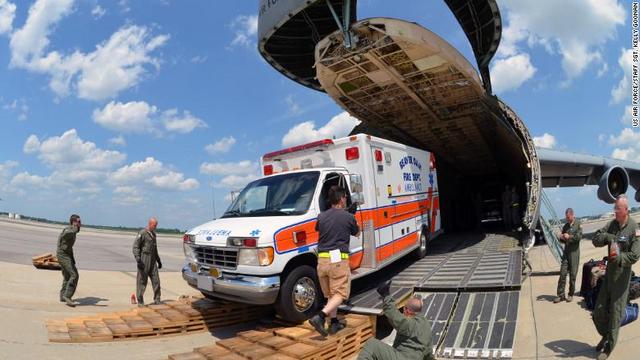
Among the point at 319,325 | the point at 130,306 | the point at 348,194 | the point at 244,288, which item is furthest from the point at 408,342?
the point at 130,306

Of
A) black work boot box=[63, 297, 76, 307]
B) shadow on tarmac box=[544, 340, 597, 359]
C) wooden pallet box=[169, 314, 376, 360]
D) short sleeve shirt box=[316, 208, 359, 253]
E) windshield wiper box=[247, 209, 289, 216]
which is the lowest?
shadow on tarmac box=[544, 340, 597, 359]

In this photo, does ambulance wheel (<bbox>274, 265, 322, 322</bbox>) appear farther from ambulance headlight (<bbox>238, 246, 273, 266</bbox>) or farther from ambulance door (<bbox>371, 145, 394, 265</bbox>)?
ambulance door (<bbox>371, 145, 394, 265</bbox>)

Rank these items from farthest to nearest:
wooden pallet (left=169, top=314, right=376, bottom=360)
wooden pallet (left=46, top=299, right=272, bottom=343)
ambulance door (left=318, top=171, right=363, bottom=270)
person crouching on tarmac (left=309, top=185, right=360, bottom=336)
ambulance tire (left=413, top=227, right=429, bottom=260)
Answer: ambulance tire (left=413, top=227, right=429, bottom=260) → ambulance door (left=318, top=171, right=363, bottom=270) → wooden pallet (left=46, top=299, right=272, bottom=343) → person crouching on tarmac (left=309, top=185, right=360, bottom=336) → wooden pallet (left=169, top=314, right=376, bottom=360)

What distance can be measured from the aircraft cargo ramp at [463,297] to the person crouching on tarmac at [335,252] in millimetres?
756

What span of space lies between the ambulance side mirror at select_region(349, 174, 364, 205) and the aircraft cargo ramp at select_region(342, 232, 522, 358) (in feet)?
5.52

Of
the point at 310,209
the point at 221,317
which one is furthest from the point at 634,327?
the point at 221,317

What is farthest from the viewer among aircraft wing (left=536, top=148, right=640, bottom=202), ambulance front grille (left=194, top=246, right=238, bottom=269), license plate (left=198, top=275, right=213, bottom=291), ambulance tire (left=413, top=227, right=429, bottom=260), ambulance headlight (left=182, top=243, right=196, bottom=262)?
aircraft wing (left=536, top=148, right=640, bottom=202)

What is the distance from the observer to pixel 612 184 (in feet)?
50.6

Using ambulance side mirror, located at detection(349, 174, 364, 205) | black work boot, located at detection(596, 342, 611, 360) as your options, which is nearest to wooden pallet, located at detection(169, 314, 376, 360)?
ambulance side mirror, located at detection(349, 174, 364, 205)

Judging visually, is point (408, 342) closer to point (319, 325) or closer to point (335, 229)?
point (319, 325)

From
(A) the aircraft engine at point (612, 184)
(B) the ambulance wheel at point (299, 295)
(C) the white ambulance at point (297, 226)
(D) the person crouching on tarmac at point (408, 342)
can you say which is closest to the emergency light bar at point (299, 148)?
(C) the white ambulance at point (297, 226)

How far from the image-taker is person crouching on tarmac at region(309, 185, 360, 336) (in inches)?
223

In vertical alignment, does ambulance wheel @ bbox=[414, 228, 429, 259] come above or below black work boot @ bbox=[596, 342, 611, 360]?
above

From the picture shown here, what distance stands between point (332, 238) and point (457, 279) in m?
3.53
